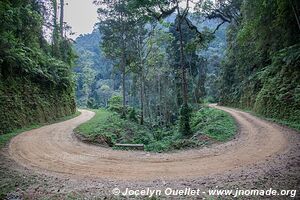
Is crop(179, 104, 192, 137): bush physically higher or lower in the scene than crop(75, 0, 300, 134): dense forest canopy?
lower

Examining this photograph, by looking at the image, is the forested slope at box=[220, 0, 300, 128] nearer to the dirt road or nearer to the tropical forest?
the tropical forest

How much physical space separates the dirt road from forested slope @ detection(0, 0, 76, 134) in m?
4.17

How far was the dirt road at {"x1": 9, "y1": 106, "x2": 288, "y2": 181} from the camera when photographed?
8383 millimetres

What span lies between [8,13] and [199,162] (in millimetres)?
11969

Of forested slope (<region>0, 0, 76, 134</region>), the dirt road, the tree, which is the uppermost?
the tree

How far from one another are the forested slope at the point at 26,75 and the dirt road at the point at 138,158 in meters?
4.17

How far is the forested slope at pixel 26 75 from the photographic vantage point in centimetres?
1593

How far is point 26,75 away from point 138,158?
13.6 meters

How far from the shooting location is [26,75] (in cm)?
1969

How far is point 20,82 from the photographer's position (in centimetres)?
1856

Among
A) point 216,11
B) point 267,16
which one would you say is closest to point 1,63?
point 267,16

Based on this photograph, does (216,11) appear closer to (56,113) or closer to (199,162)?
(56,113)

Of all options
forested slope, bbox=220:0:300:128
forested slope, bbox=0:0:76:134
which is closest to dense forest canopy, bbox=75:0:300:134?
forested slope, bbox=220:0:300:128

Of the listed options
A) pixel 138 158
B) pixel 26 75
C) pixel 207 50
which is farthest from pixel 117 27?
pixel 138 158
